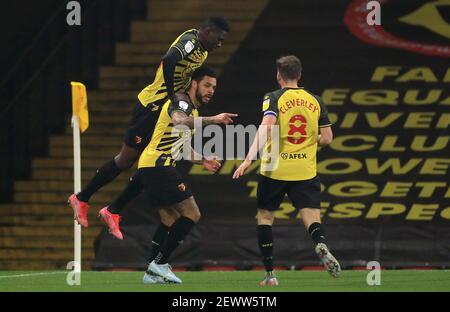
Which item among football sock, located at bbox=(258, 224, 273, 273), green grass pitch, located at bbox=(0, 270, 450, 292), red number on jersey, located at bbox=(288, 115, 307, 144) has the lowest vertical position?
green grass pitch, located at bbox=(0, 270, 450, 292)

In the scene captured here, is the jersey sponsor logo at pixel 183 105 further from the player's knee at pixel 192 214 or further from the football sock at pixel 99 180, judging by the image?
the football sock at pixel 99 180

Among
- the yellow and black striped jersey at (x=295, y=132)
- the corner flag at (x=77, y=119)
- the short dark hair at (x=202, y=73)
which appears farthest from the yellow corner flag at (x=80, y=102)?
the yellow and black striped jersey at (x=295, y=132)

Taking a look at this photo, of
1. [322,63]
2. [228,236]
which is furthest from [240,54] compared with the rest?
[228,236]

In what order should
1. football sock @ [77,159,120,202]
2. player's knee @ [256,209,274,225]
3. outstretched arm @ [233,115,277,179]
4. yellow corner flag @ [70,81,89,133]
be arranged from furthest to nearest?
football sock @ [77,159,120,202] < player's knee @ [256,209,274,225] < outstretched arm @ [233,115,277,179] < yellow corner flag @ [70,81,89,133]

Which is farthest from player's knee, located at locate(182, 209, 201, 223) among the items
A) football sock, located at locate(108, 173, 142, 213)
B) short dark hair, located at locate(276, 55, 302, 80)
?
short dark hair, located at locate(276, 55, 302, 80)

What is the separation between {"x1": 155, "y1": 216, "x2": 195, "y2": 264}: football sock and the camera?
1101 centimetres

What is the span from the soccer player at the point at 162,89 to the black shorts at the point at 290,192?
122 centimetres

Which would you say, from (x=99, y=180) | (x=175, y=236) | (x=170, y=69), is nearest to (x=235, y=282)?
(x=175, y=236)

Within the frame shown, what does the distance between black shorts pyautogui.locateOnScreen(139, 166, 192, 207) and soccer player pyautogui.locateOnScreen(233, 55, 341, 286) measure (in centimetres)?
80

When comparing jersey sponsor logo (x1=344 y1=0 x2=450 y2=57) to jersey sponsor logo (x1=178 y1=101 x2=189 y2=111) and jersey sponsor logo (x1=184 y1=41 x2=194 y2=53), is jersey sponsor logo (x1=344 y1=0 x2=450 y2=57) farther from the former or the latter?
jersey sponsor logo (x1=178 y1=101 x2=189 y2=111)

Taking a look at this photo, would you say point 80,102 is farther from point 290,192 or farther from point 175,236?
point 290,192

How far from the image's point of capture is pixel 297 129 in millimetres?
10484

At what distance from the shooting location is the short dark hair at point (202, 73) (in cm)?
1105

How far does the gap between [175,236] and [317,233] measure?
4.46ft
